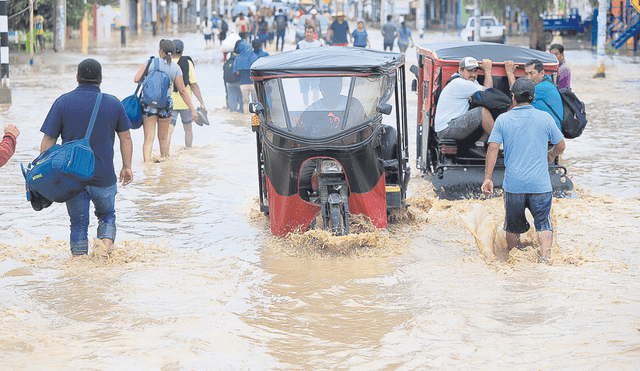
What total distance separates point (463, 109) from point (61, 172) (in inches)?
196

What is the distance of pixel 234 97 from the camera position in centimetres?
1639

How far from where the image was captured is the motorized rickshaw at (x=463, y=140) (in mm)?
9172

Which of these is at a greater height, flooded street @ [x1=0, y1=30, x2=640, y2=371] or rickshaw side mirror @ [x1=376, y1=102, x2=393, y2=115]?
rickshaw side mirror @ [x1=376, y1=102, x2=393, y2=115]

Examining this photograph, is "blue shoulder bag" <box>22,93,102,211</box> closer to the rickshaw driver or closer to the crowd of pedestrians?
the rickshaw driver

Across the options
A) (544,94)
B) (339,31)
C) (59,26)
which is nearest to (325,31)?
(339,31)

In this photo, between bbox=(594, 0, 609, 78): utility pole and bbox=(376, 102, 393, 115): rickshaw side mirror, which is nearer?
bbox=(376, 102, 393, 115): rickshaw side mirror

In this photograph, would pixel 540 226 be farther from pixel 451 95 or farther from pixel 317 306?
pixel 451 95

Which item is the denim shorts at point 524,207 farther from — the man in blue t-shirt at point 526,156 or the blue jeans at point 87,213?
the blue jeans at point 87,213

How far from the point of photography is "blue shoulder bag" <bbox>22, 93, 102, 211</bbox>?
590 centimetres

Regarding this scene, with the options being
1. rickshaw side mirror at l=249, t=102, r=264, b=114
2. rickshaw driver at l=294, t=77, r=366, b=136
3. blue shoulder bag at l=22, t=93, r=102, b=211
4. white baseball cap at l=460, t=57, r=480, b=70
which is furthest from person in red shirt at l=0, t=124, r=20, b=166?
white baseball cap at l=460, t=57, r=480, b=70

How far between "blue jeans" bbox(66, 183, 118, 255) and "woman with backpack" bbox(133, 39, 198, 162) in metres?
3.87

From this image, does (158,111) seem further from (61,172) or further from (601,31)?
(601,31)

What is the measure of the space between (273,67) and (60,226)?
2851 mm

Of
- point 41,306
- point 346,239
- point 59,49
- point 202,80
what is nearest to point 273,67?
point 346,239
